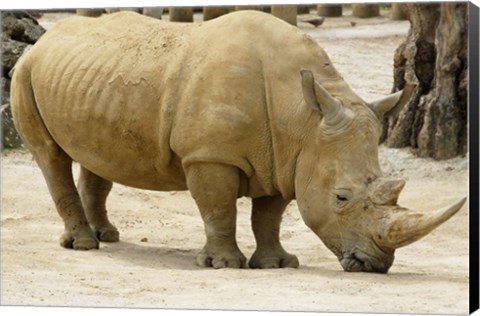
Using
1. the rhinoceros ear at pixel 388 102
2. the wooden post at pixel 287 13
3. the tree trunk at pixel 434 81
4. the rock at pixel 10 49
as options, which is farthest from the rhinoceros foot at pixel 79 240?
the wooden post at pixel 287 13

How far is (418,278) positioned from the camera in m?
10.7

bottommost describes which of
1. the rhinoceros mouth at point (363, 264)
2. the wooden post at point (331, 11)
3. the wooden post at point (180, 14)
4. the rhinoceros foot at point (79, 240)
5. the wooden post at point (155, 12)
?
the rhinoceros foot at point (79, 240)

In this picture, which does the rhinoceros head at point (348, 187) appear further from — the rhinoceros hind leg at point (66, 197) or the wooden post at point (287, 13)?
the wooden post at point (287, 13)

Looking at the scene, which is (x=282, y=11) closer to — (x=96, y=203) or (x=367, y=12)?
(x=367, y=12)

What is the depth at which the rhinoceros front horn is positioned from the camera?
33.5 feet

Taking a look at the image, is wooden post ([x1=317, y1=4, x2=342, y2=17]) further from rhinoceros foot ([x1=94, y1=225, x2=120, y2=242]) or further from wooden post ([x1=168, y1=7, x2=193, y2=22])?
rhinoceros foot ([x1=94, y1=225, x2=120, y2=242])

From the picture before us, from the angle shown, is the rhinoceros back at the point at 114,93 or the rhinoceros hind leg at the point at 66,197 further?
the rhinoceros hind leg at the point at 66,197

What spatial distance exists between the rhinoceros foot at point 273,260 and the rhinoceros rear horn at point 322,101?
116 cm

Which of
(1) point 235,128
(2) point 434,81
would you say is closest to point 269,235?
(1) point 235,128

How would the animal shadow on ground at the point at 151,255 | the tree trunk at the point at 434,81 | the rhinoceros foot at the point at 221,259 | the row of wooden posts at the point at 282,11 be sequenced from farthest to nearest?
1. the row of wooden posts at the point at 282,11
2. the tree trunk at the point at 434,81
3. the animal shadow on ground at the point at 151,255
4. the rhinoceros foot at the point at 221,259

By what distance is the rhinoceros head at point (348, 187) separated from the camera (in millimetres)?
10539

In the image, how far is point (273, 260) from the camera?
11.4m

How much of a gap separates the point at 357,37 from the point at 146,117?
A: 6272 millimetres

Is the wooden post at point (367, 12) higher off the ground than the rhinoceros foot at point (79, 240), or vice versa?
the wooden post at point (367, 12)
